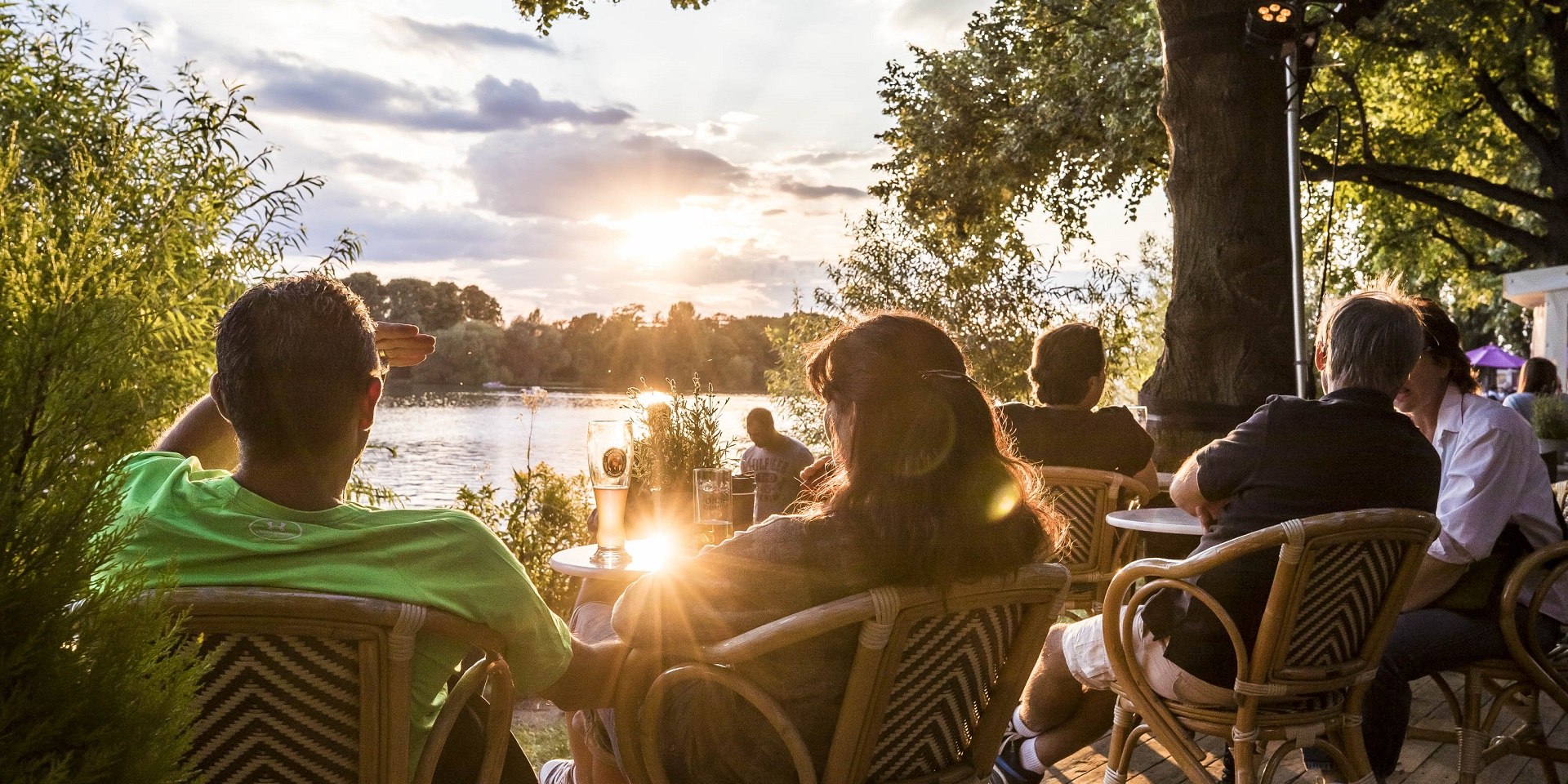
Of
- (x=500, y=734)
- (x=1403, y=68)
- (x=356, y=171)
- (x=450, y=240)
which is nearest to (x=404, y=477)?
(x=356, y=171)

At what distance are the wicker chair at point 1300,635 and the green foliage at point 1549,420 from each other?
344 inches

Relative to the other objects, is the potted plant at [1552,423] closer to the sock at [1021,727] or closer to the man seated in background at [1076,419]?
the man seated in background at [1076,419]

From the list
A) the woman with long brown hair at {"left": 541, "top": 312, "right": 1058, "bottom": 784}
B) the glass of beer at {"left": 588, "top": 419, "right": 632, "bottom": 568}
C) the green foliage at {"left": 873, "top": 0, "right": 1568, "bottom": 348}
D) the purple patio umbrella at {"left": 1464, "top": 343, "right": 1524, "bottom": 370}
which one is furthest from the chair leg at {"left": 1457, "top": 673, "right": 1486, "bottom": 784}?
the purple patio umbrella at {"left": 1464, "top": 343, "right": 1524, "bottom": 370}

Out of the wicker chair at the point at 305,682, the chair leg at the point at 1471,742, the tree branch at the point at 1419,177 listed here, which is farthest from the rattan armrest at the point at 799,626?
the tree branch at the point at 1419,177

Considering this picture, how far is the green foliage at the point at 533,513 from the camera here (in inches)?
237

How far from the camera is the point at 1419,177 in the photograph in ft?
48.2

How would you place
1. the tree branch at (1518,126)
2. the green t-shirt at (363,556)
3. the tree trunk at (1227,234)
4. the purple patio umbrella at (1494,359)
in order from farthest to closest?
the purple patio umbrella at (1494,359) → the tree branch at (1518,126) → the tree trunk at (1227,234) → the green t-shirt at (363,556)

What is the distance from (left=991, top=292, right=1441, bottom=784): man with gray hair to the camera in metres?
2.28

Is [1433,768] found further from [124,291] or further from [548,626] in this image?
[124,291]

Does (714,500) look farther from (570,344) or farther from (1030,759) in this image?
(570,344)

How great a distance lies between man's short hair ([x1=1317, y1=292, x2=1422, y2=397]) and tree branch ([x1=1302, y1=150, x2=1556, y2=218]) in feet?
41.7

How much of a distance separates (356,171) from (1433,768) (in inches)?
184

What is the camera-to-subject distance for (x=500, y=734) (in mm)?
1515

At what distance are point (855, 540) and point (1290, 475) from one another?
119cm
